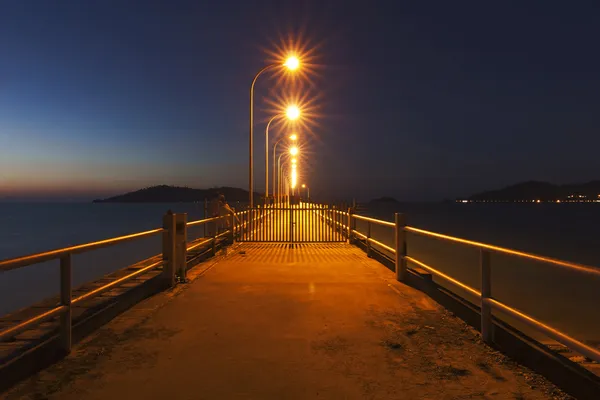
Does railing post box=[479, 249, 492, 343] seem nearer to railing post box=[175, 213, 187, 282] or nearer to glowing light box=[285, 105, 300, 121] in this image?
railing post box=[175, 213, 187, 282]

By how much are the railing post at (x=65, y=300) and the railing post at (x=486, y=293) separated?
4.66 meters

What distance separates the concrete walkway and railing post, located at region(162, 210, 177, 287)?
0.39 metres

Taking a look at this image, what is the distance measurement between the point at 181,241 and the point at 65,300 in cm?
445

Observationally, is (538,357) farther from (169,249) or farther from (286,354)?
(169,249)

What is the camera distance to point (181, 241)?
9492mm

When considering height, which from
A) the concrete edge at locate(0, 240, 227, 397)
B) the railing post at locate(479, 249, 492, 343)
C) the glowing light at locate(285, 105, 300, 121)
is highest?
the glowing light at locate(285, 105, 300, 121)

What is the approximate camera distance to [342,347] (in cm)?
536

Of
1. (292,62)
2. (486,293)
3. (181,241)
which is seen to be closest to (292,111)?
(292,62)

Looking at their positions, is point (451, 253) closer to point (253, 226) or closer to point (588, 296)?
point (588, 296)

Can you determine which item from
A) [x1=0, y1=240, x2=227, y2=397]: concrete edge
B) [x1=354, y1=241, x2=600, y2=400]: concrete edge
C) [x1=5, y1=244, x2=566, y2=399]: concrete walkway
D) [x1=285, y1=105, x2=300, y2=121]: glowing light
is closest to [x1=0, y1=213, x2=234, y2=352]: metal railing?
[x1=0, y1=240, x2=227, y2=397]: concrete edge

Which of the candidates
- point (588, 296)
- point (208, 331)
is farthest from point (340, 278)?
point (588, 296)

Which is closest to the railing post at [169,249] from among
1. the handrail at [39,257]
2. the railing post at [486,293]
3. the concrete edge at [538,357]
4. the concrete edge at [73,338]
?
the concrete edge at [73,338]

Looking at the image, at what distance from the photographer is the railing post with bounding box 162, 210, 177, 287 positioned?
885 centimetres

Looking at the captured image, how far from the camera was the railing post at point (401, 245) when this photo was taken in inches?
360
